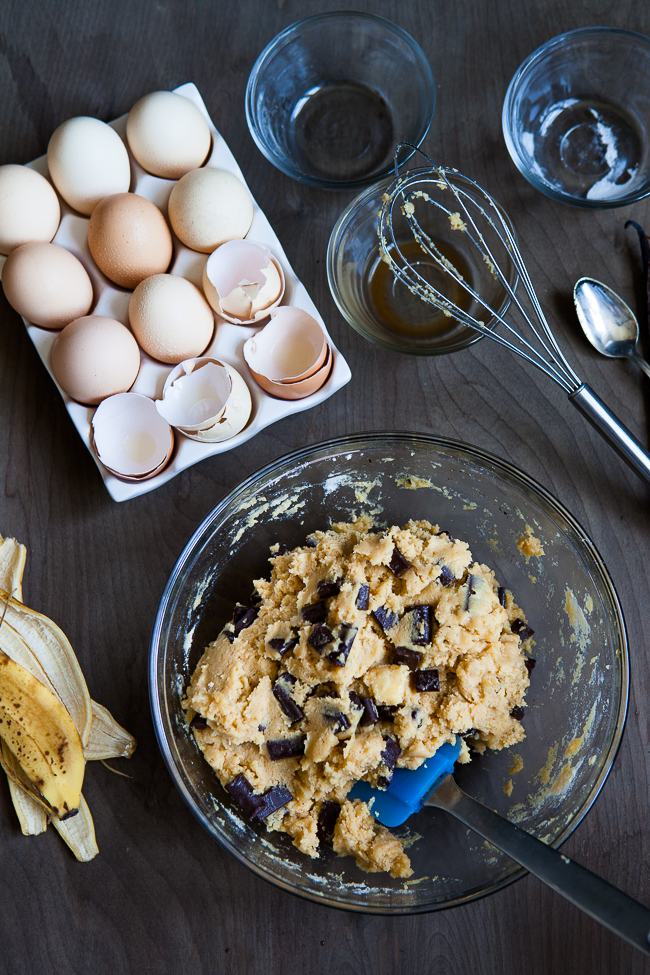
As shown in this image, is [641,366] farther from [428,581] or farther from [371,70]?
[371,70]

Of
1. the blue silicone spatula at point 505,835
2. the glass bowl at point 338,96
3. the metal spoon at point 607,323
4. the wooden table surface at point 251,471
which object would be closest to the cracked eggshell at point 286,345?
the wooden table surface at point 251,471

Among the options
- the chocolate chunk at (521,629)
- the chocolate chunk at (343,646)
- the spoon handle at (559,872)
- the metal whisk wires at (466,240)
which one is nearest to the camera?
the spoon handle at (559,872)

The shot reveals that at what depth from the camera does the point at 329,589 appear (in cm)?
129

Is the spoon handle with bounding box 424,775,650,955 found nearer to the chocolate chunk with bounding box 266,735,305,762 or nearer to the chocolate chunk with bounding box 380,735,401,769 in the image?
the chocolate chunk with bounding box 380,735,401,769

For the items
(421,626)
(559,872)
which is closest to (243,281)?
(421,626)

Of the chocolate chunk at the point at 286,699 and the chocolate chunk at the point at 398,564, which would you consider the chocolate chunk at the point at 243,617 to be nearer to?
the chocolate chunk at the point at 286,699

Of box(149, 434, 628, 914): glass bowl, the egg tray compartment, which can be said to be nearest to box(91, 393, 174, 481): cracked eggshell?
the egg tray compartment

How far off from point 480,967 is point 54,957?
0.91m

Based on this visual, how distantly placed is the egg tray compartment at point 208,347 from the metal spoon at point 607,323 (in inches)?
21.7

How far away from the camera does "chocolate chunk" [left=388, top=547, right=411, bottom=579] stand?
129cm

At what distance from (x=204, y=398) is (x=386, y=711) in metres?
0.74

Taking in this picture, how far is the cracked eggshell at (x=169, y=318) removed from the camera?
1375 millimetres

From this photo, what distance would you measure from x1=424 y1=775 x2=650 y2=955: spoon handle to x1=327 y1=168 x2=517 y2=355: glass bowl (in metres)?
0.94

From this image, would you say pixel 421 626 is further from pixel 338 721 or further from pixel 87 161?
pixel 87 161
